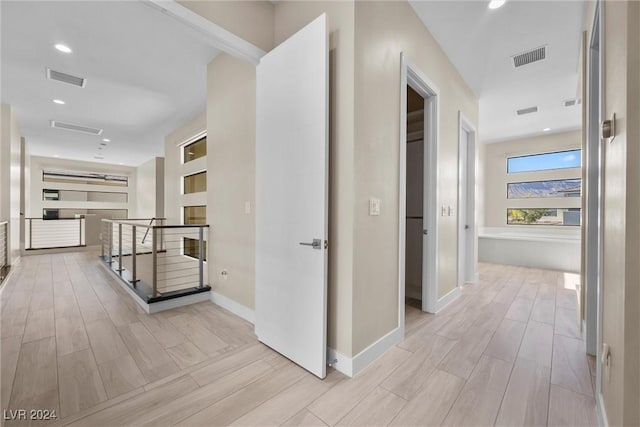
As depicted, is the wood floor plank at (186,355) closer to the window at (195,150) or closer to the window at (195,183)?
the window at (195,183)

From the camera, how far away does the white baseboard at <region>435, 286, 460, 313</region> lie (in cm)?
287

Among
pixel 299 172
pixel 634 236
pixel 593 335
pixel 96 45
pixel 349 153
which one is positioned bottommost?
pixel 593 335

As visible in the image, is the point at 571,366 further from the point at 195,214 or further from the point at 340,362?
the point at 195,214

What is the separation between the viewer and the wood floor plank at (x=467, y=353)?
70.4 inches

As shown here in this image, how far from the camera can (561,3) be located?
231cm

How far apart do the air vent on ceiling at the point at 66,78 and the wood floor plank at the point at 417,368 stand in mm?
5011

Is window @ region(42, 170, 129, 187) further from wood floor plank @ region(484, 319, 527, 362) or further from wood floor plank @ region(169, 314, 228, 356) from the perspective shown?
wood floor plank @ region(484, 319, 527, 362)

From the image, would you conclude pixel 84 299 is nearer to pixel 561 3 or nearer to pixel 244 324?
pixel 244 324

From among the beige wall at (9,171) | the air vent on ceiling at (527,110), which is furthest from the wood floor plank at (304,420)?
the beige wall at (9,171)

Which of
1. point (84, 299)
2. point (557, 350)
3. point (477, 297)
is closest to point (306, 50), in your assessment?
point (557, 350)

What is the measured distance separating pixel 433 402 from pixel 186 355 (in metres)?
1.69

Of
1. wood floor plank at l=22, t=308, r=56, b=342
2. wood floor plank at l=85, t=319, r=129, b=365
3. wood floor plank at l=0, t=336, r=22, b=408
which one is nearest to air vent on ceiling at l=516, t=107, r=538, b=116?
wood floor plank at l=85, t=319, r=129, b=365

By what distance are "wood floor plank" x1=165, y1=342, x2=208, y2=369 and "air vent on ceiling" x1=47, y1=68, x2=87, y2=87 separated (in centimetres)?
383

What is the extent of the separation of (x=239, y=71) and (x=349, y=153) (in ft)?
6.09
